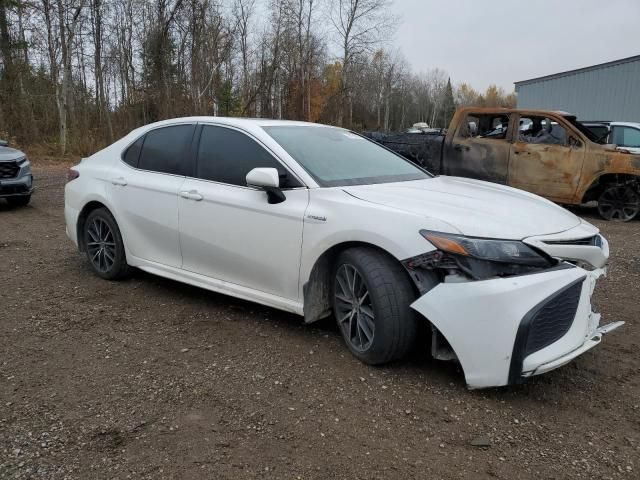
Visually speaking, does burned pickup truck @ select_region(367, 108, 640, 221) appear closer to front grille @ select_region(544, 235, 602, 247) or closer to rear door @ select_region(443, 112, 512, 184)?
rear door @ select_region(443, 112, 512, 184)

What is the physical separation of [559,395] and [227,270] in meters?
2.34

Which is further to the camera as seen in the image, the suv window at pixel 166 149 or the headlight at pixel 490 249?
the suv window at pixel 166 149

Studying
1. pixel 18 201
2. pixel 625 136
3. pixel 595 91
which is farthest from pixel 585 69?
pixel 18 201

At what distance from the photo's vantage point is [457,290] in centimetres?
284

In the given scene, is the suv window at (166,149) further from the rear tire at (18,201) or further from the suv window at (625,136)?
the suv window at (625,136)

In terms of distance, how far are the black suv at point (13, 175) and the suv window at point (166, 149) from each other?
5.24 m

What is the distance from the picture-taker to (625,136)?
437 inches

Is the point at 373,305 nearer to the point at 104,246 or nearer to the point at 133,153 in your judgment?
the point at 133,153

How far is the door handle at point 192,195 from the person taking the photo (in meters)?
4.11

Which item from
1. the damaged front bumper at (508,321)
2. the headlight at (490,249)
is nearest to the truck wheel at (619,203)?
the damaged front bumper at (508,321)

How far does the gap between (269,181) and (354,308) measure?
3.22 feet

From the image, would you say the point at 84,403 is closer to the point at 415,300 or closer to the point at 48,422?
the point at 48,422

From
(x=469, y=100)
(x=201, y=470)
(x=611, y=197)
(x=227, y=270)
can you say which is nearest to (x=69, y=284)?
(x=227, y=270)

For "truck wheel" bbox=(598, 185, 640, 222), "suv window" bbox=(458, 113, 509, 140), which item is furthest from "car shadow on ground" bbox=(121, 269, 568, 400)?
"truck wheel" bbox=(598, 185, 640, 222)
